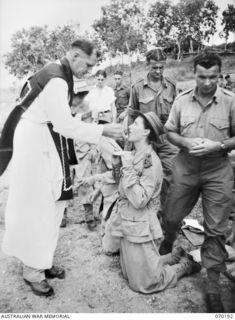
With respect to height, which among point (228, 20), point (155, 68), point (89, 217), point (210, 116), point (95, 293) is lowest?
point (95, 293)

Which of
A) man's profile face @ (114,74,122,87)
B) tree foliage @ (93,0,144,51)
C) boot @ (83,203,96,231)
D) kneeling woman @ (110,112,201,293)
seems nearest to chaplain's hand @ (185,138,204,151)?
kneeling woman @ (110,112,201,293)

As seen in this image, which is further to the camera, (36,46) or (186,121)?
(36,46)

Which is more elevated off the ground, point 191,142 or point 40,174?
point 191,142

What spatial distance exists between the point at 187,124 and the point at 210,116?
0.76 feet

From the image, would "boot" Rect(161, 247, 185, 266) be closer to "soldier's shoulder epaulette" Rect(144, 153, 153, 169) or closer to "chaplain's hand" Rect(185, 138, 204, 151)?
"soldier's shoulder epaulette" Rect(144, 153, 153, 169)

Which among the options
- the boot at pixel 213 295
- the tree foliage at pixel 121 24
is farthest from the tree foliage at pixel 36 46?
the boot at pixel 213 295

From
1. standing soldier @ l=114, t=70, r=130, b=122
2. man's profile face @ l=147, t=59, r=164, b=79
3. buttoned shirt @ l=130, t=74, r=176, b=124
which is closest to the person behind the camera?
man's profile face @ l=147, t=59, r=164, b=79

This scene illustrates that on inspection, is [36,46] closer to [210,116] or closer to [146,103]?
[146,103]

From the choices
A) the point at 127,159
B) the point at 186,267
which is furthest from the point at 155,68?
the point at 186,267

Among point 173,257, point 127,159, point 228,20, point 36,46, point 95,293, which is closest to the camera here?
point 127,159

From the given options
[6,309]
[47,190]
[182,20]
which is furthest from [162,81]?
[6,309]

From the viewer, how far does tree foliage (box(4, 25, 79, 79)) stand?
14.6 ft

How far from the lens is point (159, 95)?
14.5 feet

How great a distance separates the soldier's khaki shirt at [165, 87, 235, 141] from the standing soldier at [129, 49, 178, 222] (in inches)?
49.1
